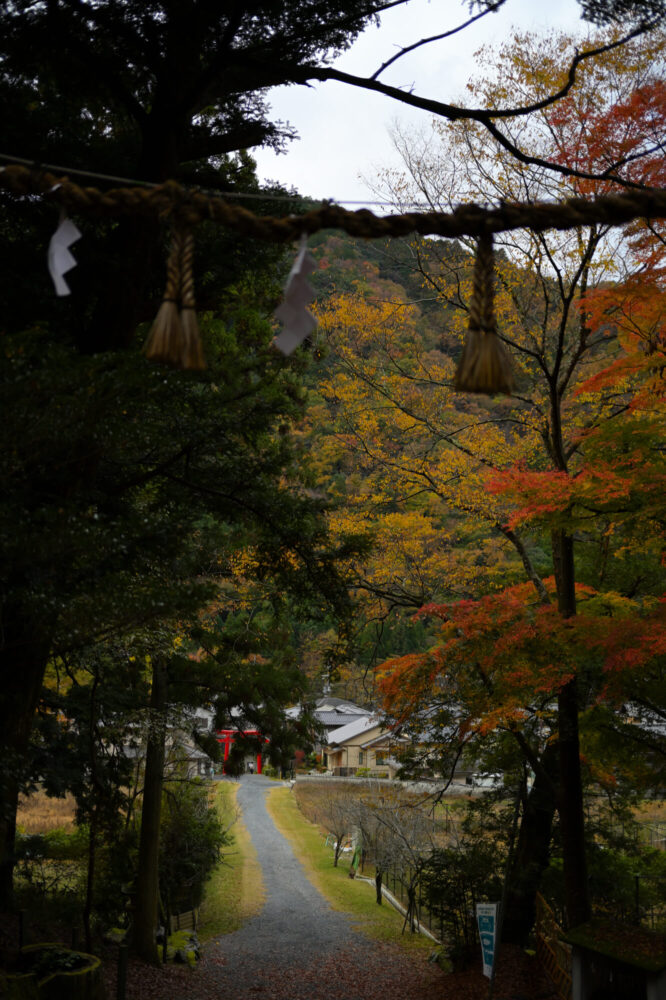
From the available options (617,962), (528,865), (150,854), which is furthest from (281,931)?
(617,962)

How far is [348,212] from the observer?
245 cm

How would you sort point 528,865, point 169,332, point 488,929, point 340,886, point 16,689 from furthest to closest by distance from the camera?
point 340,886 → point 528,865 → point 488,929 → point 16,689 → point 169,332

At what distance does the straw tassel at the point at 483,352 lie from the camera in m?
2.44

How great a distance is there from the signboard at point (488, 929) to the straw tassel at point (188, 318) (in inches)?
233

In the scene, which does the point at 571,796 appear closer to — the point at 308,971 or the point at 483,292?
the point at 308,971

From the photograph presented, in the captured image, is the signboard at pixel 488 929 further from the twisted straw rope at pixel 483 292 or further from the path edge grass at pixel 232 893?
the path edge grass at pixel 232 893

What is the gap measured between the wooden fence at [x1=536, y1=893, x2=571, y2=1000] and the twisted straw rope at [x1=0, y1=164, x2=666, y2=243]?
744 cm

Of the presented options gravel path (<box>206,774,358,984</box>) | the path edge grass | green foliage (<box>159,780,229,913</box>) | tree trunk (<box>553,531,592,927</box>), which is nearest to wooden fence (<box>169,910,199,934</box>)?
green foliage (<box>159,780,229,913</box>)

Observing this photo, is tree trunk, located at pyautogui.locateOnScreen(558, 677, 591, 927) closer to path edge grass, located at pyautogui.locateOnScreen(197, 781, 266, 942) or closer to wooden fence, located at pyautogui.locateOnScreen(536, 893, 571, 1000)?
wooden fence, located at pyautogui.locateOnScreen(536, 893, 571, 1000)

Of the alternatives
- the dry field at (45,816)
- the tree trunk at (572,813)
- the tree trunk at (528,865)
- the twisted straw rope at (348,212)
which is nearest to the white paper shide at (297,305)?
the twisted straw rope at (348,212)

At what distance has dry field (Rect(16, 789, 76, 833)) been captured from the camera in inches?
656

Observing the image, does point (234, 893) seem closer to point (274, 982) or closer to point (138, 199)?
point (274, 982)

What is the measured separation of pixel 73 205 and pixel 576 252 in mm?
7036

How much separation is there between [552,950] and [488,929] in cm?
327
